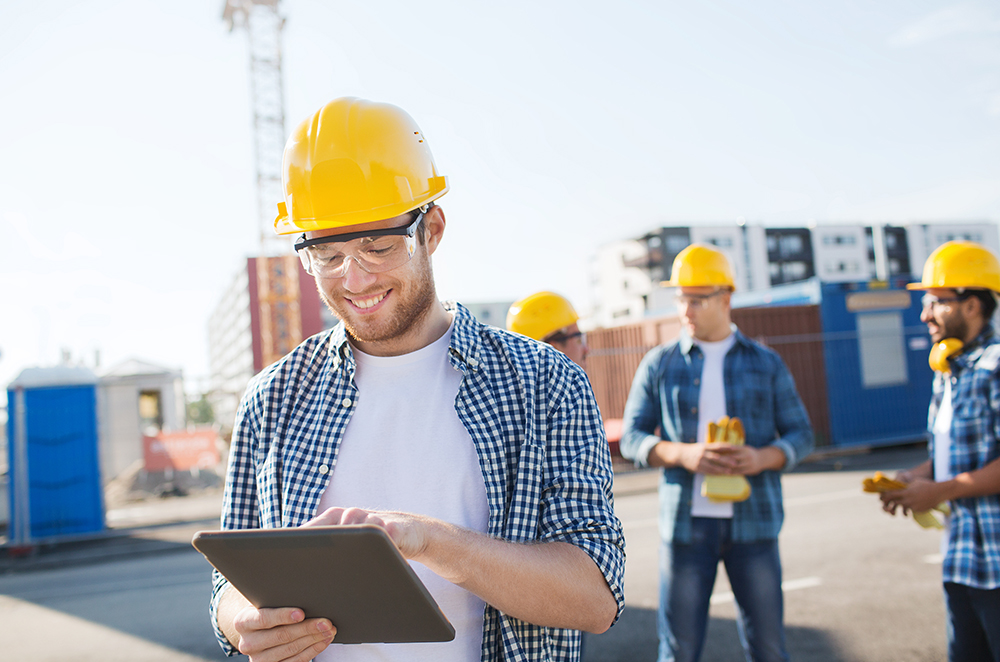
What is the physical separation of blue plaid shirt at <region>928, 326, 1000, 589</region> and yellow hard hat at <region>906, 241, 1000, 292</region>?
0.26 meters

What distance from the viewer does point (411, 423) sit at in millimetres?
1588

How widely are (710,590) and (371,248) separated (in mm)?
2413

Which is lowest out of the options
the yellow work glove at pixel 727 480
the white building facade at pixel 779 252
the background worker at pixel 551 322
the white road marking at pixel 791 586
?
the white road marking at pixel 791 586

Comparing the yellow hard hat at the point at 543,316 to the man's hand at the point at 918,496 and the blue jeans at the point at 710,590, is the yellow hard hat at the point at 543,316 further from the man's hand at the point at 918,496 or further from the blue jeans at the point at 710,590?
the man's hand at the point at 918,496

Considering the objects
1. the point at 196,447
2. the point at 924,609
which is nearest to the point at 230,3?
the point at 196,447

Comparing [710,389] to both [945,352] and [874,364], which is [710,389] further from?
[874,364]

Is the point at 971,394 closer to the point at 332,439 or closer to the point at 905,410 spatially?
the point at 332,439

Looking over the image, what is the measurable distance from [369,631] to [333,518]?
243mm

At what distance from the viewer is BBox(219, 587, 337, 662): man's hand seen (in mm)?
1206

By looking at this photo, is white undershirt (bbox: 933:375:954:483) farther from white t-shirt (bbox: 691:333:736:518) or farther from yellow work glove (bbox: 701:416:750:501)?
white t-shirt (bbox: 691:333:736:518)

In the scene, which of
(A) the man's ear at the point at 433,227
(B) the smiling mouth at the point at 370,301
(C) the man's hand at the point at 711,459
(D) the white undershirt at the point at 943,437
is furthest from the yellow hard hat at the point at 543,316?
(B) the smiling mouth at the point at 370,301

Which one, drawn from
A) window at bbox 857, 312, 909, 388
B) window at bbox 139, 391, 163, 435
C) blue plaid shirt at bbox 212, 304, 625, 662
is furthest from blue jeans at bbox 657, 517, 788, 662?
window at bbox 139, 391, 163, 435

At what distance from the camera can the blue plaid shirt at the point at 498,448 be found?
144 cm

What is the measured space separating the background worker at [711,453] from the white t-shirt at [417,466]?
1820mm
